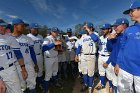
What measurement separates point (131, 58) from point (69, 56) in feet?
21.0

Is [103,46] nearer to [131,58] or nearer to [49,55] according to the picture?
[49,55]

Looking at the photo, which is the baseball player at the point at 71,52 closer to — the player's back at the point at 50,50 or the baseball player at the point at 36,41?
the baseball player at the point at 36,41

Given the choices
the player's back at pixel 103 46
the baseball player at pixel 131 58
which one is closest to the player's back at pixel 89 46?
the player's back at pixel 103 46

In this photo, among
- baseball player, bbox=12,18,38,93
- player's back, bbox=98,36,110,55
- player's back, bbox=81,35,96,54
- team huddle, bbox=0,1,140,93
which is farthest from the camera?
player's back, bbox=81,35,96,54

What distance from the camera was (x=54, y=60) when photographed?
24.6 ft

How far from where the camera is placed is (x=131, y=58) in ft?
13.1

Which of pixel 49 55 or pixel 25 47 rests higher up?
pixel 25 47

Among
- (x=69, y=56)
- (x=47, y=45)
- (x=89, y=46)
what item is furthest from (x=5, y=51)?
(x=69, y=56)

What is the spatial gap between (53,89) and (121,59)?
4.30m

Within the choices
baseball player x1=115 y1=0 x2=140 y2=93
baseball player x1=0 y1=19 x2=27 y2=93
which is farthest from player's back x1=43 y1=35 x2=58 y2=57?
baseball player x1=115 y1=0 x2=140 y2=93

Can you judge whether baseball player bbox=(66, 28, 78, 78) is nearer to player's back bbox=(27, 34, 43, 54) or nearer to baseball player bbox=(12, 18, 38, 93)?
player's back bbox=(27, 34, 43, 54)

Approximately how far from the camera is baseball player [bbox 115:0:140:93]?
154 inches

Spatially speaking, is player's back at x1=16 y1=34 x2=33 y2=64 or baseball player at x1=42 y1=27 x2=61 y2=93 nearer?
player's back at x1=16 y1=34 x2=33 y2=64

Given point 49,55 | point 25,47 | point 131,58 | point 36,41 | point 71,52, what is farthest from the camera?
point 71,52
